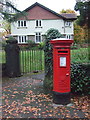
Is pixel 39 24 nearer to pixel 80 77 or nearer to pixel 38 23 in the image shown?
pixel 38 23

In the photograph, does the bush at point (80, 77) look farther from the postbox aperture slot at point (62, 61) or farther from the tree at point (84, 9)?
the tree at point (84, 9)

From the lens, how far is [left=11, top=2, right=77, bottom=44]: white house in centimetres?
3192

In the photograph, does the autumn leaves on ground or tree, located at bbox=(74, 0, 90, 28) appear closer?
the autumn leaves on ground

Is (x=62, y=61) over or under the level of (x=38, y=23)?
under

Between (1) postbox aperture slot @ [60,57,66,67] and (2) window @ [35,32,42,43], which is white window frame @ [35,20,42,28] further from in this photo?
(1) postbox aperture slot @ [60,57,66,67]

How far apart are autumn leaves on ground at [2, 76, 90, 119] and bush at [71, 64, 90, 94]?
0.33 meters

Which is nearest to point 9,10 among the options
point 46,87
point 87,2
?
point 87,2

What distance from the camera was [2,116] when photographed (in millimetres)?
4133

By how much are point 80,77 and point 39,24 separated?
28332mm

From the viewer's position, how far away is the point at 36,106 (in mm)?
4719

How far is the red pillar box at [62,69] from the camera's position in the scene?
15.2 ft

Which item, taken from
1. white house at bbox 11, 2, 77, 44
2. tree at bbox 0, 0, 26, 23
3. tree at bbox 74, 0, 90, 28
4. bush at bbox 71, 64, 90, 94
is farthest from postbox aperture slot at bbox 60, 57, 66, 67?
white house at bbox 11, 2, 77, 44

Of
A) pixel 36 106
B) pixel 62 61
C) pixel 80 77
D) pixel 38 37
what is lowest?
pixel 36 106

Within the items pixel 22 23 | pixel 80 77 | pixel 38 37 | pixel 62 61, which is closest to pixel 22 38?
pixel 22 23
